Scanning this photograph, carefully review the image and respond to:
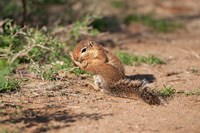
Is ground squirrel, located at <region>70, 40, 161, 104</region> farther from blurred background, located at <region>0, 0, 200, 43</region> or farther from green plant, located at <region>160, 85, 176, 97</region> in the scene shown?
blurred background, located at <region>0, 0, 200, 43</region>

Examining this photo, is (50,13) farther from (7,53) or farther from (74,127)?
(74,127)

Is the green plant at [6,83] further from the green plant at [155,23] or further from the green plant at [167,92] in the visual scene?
the green plant at [155,23]

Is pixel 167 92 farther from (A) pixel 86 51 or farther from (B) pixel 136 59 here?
(B) pixel 136 59

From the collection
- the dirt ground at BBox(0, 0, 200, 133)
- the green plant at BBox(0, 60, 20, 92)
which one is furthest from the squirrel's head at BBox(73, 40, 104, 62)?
the green plant at BBox(0, 60, 20, 92)


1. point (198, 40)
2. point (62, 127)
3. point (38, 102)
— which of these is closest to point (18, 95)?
point (38, 102)

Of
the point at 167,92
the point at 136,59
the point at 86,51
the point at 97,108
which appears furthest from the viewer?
the point at 136,59

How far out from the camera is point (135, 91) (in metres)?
6.71

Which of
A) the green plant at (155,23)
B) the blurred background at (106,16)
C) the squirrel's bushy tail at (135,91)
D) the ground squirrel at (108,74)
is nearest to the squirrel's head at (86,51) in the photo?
the ground squirrel at (108,74)

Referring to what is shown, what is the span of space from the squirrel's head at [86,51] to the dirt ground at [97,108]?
33cm

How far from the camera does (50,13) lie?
11.4m

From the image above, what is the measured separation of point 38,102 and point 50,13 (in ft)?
16.7

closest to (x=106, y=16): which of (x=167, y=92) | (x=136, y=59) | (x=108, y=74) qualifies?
(x=136, y=59)

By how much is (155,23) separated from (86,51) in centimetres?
496

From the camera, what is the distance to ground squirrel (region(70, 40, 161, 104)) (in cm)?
661
